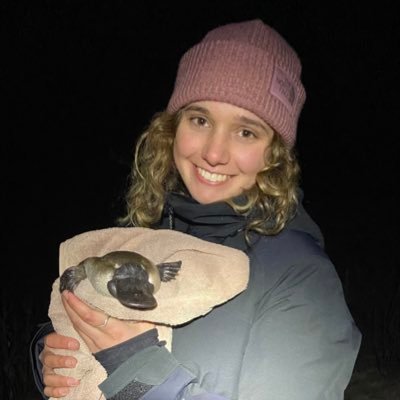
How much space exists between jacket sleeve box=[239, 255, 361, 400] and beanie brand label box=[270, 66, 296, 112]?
56 centimetres

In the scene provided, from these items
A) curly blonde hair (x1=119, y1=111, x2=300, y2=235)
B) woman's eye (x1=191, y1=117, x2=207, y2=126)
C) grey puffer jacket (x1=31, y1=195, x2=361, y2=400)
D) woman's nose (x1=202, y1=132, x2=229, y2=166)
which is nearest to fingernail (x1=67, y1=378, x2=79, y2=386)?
grey puffer jacket (x1=31, y1=195, x2=361, y2=400)

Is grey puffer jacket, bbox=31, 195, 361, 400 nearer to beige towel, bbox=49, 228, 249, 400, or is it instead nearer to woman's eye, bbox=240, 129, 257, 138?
beige towel, bbox=49, 228, 249, 400

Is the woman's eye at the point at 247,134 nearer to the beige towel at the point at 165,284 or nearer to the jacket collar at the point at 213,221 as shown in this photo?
the jacket collar at the point at 213,221

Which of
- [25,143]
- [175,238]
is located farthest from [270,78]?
[25,143]

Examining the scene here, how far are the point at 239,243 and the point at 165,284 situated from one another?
0.27 m

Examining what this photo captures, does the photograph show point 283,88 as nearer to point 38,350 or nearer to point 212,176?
point 212,176

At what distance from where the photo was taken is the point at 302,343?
1.19 metres

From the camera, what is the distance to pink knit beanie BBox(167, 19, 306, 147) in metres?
1.51

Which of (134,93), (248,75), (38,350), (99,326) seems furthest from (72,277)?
(134,93)

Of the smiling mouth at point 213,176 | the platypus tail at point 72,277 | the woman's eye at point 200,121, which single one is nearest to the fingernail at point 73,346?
the platypus tail at point 72,277

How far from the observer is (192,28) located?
621 inches

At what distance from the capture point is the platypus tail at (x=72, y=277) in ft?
4.40

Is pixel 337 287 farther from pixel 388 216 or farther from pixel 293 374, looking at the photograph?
pixel 388 216

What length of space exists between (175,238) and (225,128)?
37 centimetres
